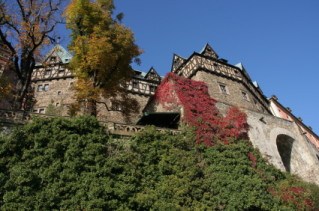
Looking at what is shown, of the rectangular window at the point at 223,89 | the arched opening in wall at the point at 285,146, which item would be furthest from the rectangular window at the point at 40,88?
the arched opening in wall at the point at 285,146

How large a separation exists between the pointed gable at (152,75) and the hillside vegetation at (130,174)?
15.9 metres

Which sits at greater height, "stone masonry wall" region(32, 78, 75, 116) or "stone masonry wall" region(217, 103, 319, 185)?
"stone masonry wall" region(32, 78, 75, 116)

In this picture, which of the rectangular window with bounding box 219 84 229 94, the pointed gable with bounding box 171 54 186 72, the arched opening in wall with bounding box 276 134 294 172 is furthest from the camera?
the pointed gable with bounding box 171 54 186 72

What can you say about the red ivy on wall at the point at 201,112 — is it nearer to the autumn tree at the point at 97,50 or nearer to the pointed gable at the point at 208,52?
the autumn tree at the point at 97,50

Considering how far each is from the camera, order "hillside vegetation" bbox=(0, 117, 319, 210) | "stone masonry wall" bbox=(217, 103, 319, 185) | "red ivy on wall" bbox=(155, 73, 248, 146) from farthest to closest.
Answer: "stone masonry wall" bbox=(217, 103, 319, 185) < "red ivy on wall" bbox=(155, 73, 248, 146) < "hillside vegetation" bbox=(0, 117, 319, 210)

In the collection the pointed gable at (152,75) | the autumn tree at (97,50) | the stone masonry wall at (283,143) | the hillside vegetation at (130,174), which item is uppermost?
the pointed gable at (152,75)

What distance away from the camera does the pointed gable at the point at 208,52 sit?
99.2ft

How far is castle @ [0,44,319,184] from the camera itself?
72.4 ft

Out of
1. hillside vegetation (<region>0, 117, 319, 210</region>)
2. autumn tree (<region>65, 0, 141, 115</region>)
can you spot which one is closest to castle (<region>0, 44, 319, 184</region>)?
autumn tree (<region>65, 0, 141, 115</region>)

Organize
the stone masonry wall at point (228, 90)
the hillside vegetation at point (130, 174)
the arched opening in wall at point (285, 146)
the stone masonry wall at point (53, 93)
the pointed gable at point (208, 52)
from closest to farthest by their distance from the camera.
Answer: the hillside vegetation at point (130, 174), the arched opening in wall at point (285, 146), the stone masonry wall at point (228, 90), the stone masonry wall at point (53, 93), the pointed gable at point (208, 52)

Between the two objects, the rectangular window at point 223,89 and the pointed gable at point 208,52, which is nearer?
the rectangular window at point 223,89

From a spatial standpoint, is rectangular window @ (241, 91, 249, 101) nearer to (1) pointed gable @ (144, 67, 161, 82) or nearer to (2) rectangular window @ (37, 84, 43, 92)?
(1) pointed gable @ (144, 67, 161, 82)

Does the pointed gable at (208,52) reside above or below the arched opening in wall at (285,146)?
above

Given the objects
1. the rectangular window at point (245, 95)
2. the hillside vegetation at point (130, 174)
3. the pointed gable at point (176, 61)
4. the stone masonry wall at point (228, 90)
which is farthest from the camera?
the pointed gable at point (176, 61)
